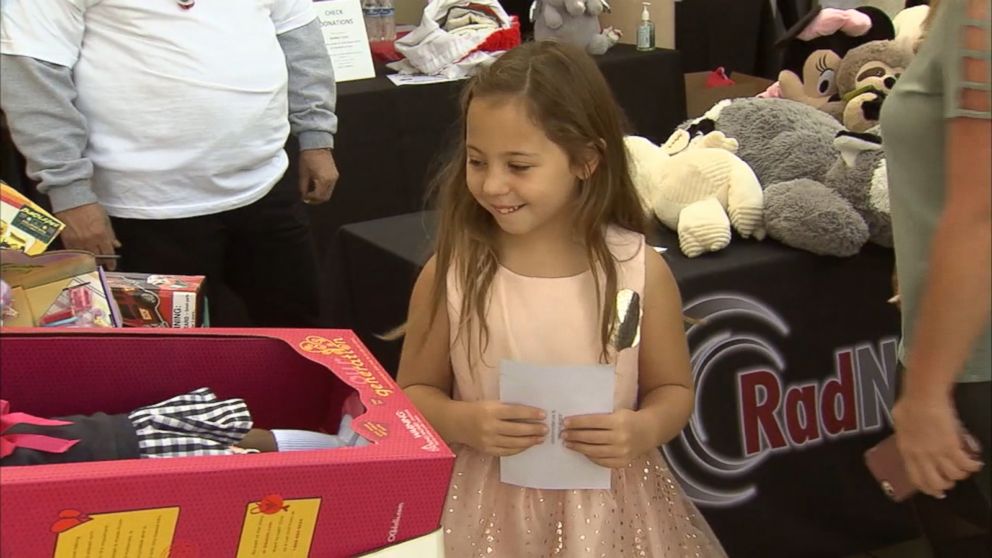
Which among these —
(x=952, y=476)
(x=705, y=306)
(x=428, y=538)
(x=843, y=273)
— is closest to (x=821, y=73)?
(x=843, y=273)

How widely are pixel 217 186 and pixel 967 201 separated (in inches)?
45.5

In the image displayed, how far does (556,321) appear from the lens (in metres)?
1.18

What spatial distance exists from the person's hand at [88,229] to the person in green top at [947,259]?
110 cm

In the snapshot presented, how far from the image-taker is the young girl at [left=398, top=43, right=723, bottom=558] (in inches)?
44.0

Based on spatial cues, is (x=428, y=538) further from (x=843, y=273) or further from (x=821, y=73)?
(x=821, y=73)

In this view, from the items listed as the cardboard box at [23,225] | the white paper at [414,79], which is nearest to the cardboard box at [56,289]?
the cardboard box at [23,225]

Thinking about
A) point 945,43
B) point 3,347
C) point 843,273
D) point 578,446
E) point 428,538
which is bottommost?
point 843,273

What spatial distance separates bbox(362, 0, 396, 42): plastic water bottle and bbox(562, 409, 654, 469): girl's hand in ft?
7.60

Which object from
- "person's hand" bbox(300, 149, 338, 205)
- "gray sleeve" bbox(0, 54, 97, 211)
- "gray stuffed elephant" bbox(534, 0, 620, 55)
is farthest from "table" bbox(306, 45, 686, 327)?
"gray sleeve" bbox(0, 54, 97, 211)

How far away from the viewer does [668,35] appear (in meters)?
3.30

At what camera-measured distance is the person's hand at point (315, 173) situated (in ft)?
6.08

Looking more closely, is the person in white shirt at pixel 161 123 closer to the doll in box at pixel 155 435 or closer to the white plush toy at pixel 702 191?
the white plush toy at pixel 702 191

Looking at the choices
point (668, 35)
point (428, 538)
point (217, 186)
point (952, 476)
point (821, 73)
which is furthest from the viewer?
point (668, 35)

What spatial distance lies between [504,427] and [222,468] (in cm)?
44
